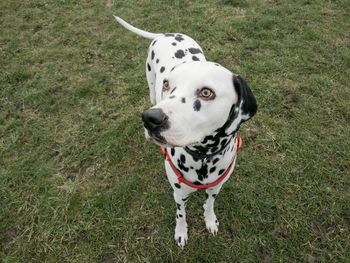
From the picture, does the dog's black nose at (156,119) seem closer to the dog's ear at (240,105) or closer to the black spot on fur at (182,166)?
the dog's ear at (240,105)

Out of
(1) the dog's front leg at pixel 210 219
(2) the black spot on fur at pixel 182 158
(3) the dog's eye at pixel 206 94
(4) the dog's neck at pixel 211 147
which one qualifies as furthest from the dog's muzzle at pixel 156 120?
(1) the dog's front leg at pixel 210 219

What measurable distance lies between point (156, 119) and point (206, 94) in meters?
0.39

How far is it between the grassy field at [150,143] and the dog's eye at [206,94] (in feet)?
6.19

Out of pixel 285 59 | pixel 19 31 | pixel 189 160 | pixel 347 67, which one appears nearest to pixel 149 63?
pixel 189 160

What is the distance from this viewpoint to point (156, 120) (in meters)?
1.87

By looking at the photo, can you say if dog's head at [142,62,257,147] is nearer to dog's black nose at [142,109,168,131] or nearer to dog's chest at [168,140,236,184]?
dog's black nose at [142,109,168,131]

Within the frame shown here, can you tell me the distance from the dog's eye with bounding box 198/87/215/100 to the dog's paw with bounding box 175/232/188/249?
5.95 feet

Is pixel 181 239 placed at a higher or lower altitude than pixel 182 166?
lower

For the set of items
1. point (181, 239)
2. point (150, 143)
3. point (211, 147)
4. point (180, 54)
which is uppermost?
point (180, 54)

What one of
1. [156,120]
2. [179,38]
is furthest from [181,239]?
[179,38]

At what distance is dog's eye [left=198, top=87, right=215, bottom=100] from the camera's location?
2035 mm

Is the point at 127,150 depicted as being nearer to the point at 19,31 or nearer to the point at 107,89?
the point at 107,89

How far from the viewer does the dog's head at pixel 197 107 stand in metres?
1.92

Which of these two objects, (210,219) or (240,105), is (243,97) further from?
(210,219)
